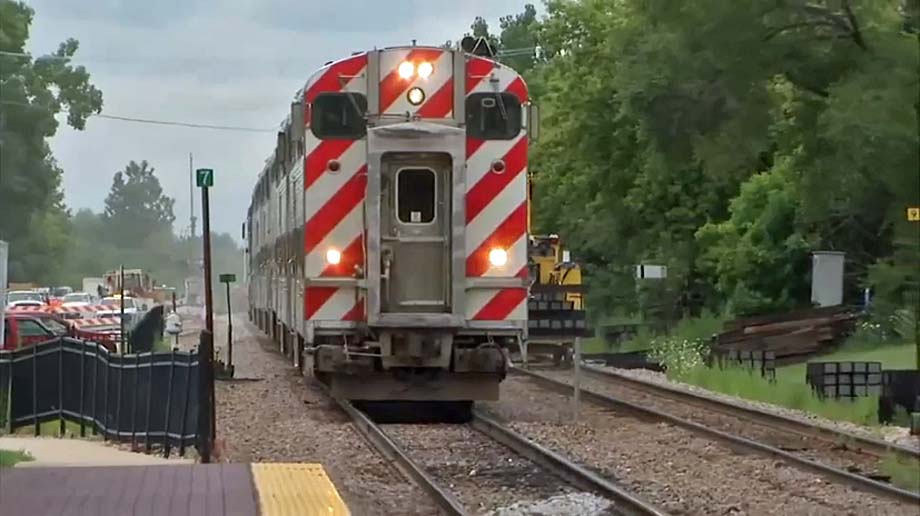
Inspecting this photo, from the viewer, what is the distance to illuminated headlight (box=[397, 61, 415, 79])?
59.7 ft

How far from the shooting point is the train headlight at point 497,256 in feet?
59.0

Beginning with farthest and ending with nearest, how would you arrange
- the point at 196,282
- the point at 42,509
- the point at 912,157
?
the point at 196,282 → the point at 42,509 → the point at 912,157

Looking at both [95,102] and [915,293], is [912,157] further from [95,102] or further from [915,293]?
[95,102]

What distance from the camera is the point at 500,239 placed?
18031 mm

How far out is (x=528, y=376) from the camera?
91.2 feet

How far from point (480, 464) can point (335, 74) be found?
5.23 m

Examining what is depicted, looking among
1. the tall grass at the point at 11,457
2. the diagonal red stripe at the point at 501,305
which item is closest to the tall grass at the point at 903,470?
the diagonal red stripe at the point at 501,305

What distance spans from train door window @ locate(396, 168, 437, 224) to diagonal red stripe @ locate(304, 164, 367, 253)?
45cm

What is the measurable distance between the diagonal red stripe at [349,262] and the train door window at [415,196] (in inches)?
24.3

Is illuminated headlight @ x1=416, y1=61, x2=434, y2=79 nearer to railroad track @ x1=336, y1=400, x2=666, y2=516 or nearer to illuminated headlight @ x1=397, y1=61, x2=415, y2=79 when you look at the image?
illuminated headlight @ x1=397, y1=61, x2=415, y2=79

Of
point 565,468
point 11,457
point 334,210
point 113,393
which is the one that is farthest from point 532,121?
point 11,457

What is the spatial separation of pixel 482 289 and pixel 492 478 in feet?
12.9

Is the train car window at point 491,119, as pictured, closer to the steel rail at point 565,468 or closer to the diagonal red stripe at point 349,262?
the diagonal red stripe at point 349,262

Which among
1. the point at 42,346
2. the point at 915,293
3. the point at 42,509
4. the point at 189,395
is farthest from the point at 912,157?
the point at 42,346
